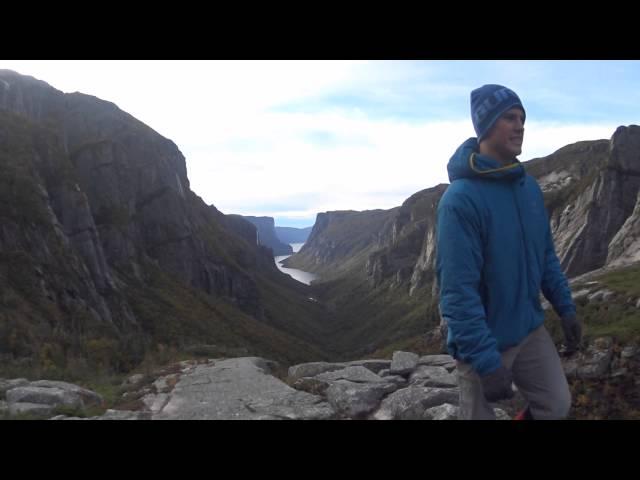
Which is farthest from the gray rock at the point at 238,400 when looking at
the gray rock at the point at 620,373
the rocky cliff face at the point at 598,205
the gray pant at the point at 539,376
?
the rocky cliff face at the point at 598,205

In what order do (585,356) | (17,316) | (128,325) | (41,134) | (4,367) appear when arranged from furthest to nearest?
(41,134)
(128,325)
(17,316)
(585,356)
(4,367)

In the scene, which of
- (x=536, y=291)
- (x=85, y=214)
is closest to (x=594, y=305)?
(x=536, y=291)

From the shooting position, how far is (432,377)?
8883 millimetres

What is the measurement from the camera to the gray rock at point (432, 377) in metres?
8.31

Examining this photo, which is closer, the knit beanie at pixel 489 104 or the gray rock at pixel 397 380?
the knit beanie at pixel 489 104

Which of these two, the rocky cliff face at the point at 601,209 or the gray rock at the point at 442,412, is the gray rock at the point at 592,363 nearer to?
the gray rock at the point at 442,412

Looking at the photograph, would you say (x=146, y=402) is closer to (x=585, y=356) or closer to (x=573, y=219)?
(x=585, y=356)

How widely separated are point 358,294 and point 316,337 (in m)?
48.9

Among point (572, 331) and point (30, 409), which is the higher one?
point (572, 331)

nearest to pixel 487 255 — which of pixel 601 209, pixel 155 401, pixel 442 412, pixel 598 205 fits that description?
pixel 442 412

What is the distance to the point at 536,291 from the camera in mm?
4039

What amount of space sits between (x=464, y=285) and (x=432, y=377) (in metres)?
5.92

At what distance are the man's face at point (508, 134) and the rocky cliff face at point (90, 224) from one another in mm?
12995

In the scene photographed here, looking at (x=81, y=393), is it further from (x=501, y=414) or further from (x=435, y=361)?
(x=435, y=361)
